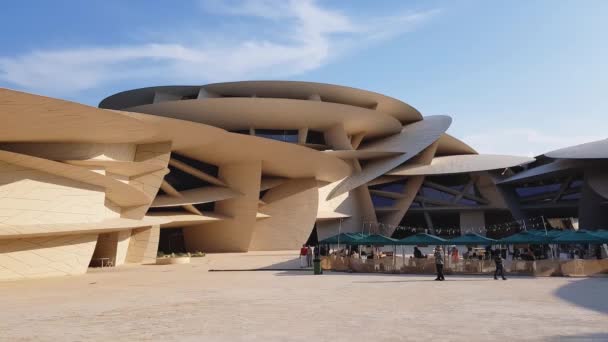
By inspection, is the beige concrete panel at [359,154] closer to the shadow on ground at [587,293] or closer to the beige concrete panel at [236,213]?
the beige concrete panel at [236,213]

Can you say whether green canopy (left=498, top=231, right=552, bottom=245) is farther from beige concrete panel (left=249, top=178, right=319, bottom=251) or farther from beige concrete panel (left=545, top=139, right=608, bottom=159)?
beige concrete panel (left=545, top=139, right=608, bottom=159)

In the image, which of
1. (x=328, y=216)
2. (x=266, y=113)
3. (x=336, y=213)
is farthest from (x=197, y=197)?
(x=336, y=213)

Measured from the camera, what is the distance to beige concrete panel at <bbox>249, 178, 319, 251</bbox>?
35.1 metres

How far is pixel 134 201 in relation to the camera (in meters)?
23.5

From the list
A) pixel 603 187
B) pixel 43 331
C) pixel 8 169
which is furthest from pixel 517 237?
pixel 603 187

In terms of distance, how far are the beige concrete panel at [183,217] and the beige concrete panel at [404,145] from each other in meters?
11.8

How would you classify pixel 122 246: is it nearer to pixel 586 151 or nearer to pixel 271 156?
pixel 271 156

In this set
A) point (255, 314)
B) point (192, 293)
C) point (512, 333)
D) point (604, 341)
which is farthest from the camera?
point (192, 293)

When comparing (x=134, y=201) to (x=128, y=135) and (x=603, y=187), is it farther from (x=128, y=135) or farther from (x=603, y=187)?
(x=603, y=187)

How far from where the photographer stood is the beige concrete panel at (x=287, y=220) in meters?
35.1

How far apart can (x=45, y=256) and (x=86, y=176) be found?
3.34m

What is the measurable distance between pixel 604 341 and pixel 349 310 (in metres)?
4.73

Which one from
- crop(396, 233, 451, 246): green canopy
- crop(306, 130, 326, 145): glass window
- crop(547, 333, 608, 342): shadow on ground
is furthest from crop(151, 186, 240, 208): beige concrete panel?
crop(547, 333, 608, 342): shadow on ground

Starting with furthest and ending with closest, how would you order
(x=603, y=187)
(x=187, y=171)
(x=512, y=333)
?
(x=603, y=187) → (x=187, y=171) → (x=512, y=333)
